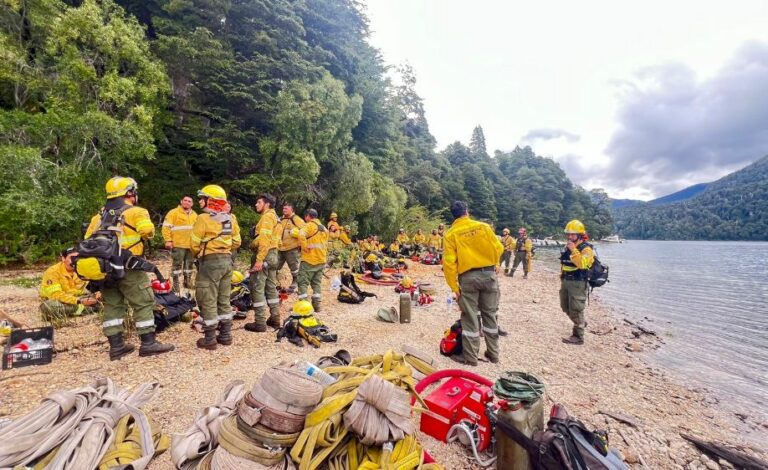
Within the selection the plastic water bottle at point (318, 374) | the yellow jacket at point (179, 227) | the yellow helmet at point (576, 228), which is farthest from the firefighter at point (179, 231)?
the yellow helmet at point (576, 228)

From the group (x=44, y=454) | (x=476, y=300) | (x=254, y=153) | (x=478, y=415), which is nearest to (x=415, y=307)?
(x=476, y=300)

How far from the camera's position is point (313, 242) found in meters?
7.38

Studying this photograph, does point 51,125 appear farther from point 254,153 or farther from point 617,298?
point 617,298

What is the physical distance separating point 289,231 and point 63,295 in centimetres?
406

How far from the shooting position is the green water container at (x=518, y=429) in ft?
8.13

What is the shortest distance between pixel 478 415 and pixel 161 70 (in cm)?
1579

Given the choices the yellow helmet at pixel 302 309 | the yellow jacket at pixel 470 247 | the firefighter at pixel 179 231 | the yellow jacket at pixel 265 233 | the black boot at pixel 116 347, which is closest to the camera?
the black boot at pixel 116 347

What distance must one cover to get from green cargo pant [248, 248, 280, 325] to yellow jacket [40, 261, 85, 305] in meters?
2.79

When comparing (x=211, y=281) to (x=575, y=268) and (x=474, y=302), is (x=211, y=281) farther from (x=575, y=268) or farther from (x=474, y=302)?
(x=575, y=268)

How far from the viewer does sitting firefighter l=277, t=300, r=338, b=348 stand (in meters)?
5.63

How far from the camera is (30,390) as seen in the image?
3633mm

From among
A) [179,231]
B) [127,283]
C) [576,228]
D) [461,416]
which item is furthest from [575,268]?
[179,231]

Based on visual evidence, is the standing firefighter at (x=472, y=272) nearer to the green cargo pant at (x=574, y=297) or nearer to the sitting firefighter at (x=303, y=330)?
the sitting firefighter at (x=303, y=330)

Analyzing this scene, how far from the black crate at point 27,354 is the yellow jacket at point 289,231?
13.3ft
